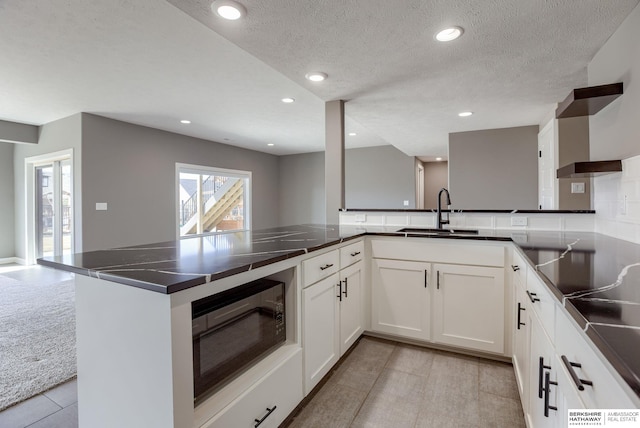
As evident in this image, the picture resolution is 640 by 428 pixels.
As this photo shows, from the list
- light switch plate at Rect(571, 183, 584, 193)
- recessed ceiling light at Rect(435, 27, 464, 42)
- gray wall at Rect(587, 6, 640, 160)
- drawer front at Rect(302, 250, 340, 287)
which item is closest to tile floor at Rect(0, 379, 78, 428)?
drawer front at Rect(302, 250, 340, 287)

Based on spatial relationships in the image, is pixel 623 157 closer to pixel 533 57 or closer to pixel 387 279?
pixel 533 57

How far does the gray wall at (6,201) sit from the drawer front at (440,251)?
7137 millimetres

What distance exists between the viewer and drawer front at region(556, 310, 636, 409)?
21.0 inches

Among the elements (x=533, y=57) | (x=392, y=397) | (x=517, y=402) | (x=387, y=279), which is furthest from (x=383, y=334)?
(x=533, y=57)

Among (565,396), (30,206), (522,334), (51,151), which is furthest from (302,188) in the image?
(565,396)

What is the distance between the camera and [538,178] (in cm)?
443

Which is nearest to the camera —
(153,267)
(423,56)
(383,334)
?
(153,267)

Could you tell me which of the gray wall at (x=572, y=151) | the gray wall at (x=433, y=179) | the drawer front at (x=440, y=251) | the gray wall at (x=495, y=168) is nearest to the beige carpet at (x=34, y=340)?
the drawer front at (x=440, y=251)

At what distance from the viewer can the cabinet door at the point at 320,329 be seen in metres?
1.66

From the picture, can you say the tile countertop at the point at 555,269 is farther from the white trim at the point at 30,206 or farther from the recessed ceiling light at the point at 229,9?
the white trim at the point at 30,206

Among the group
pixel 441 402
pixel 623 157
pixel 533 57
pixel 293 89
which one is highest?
pixel 293 89

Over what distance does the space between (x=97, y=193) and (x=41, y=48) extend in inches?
94.7

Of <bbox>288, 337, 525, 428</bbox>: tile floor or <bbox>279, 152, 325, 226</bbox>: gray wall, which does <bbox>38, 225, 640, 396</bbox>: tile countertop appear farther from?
<bbox>279, 152, 325, 226</bbox>: gray wall

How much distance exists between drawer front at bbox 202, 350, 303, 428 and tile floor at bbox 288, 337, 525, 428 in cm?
18
